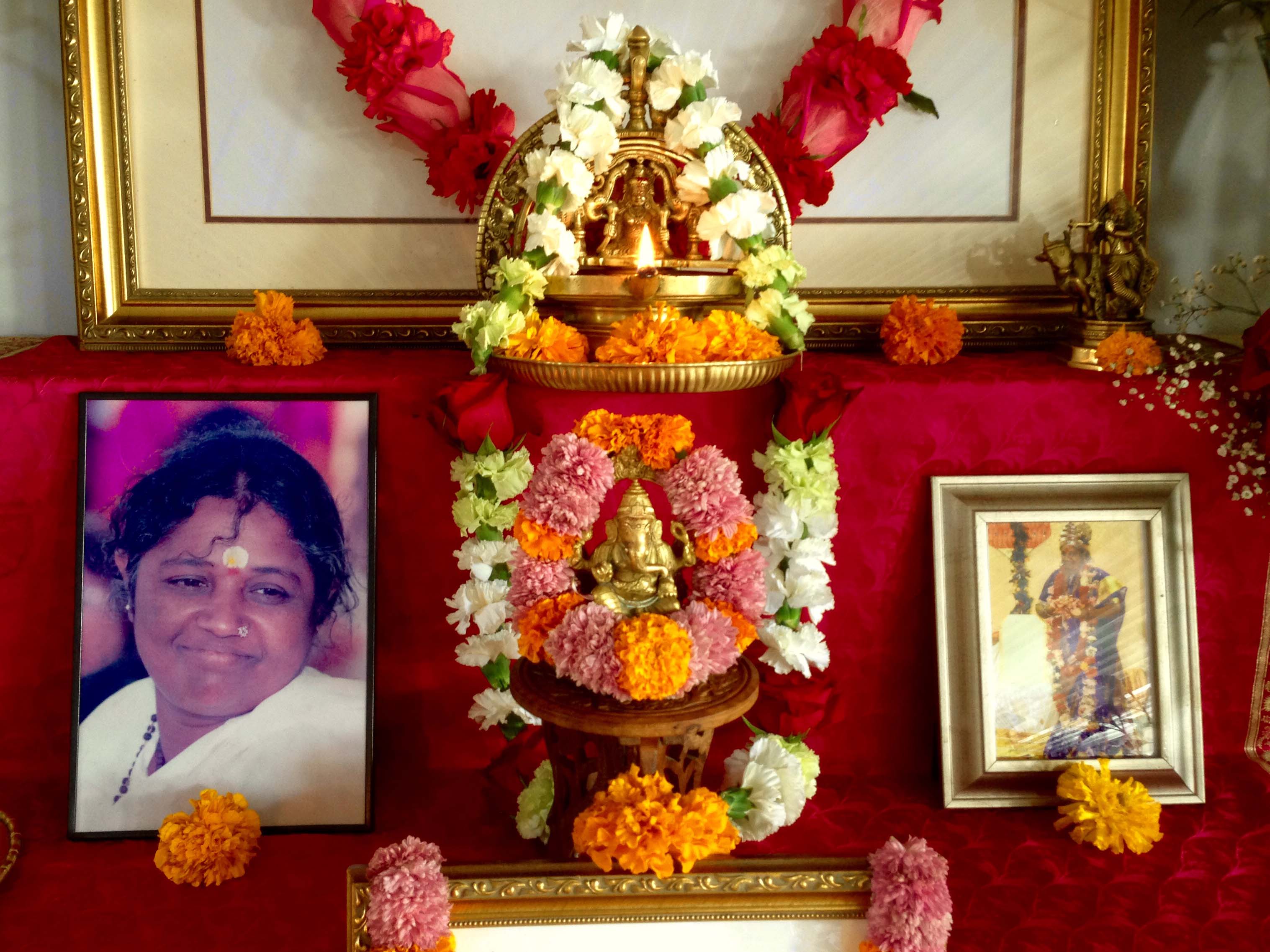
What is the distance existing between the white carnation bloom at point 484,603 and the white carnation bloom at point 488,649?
0.02 meters

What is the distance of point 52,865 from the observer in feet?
6.70

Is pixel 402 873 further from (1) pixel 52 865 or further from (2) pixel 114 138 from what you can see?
(2) pixel 114 138

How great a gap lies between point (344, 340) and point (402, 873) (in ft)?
4.65

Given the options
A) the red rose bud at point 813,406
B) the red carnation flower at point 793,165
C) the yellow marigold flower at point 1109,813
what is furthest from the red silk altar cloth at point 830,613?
the red carnation flower at point 793,165

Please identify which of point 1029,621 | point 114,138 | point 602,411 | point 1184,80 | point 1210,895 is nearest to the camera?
point 602,411

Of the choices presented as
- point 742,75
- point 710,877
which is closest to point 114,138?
point 742,75

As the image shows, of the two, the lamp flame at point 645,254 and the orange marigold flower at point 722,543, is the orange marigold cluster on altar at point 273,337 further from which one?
the orange marigold flower at point 722,543

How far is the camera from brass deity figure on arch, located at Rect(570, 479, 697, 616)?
1.77 m

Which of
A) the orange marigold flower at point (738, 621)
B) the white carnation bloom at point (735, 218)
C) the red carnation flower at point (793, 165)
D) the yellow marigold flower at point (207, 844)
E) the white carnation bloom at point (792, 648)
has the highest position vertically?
the red carnation flower at point (793, 165)

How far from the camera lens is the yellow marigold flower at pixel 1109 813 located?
81.7 inches

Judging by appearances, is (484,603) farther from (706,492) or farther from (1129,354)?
(1129,354)

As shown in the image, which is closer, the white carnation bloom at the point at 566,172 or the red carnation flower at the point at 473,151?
the white carnation bloom at the point at 566,172

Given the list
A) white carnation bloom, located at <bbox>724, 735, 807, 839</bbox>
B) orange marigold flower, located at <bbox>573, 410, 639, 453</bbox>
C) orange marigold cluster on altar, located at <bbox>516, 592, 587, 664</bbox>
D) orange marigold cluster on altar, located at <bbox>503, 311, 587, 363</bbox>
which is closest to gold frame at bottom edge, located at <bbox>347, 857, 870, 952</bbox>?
orange marigold cluster on altar, located at <bbox>516, 592, 587, 664</bbox>

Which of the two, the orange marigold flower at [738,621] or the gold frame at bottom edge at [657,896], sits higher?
the orange marigold flower at [738,621]
